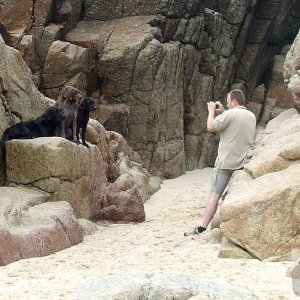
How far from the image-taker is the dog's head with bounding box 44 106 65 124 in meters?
9.43

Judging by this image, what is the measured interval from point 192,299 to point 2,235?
284 cm

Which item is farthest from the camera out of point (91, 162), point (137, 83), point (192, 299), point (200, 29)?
point (200, 29)

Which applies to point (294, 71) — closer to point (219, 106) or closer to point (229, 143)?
point (219, 106)

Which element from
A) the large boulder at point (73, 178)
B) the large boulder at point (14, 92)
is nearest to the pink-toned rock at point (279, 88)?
the large boulder at point (73, 178)

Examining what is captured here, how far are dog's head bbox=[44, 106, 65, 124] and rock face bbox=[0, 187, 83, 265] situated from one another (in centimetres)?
184

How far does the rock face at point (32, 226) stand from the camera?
5641mm

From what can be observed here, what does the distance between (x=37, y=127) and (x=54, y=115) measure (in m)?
0.44

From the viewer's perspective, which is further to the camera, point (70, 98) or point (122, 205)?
A: point (70, 98)

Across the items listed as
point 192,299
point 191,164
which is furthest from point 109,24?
point 192,299

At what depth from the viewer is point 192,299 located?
10.9 feet

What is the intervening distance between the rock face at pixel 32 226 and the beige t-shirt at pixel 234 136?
6.88ft

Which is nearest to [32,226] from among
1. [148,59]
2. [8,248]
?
[8,248]

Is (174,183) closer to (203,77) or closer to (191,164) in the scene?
(191,164)

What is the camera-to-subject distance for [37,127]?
9203 millimetres
